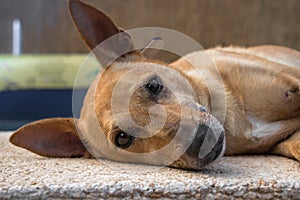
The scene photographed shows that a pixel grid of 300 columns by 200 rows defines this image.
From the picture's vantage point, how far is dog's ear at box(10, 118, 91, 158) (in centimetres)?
194

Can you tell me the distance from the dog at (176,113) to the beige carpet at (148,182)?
0.11 m

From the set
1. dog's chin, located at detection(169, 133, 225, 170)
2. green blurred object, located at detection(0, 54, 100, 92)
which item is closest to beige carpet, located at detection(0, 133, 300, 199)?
dog's chin, located at detection(169, 133, 225, 170)

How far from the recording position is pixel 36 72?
448 centimetres

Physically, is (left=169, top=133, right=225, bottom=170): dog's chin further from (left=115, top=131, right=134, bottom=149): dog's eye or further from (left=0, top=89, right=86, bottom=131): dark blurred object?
(left=0, top=89, right=86, bottom=131): dark blurred object

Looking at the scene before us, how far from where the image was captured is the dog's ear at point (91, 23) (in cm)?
197

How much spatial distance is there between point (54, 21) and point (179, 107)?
388 centimetres

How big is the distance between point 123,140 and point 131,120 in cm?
12

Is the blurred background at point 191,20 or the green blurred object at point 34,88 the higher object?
the blurred background at point 191,20

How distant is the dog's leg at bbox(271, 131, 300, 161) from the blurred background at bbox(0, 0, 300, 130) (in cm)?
239

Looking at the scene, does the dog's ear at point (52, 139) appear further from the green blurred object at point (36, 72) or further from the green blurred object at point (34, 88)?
the green blurred object at point (36, 72)

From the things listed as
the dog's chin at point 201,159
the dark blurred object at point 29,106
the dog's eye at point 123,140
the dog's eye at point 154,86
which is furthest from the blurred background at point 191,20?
the dog's chin at point 201,159

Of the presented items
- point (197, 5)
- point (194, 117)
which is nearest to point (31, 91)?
point (197, 5)

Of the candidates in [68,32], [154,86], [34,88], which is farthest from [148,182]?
[68,32]

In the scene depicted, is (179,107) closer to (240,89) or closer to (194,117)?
(194,117)
